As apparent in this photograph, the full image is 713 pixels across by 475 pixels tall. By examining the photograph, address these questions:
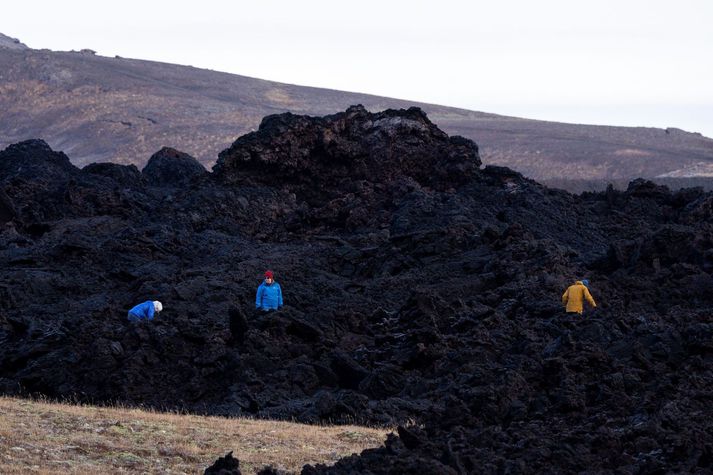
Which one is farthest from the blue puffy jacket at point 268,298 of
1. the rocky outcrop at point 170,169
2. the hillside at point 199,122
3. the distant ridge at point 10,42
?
the distant ridge at point 10,42

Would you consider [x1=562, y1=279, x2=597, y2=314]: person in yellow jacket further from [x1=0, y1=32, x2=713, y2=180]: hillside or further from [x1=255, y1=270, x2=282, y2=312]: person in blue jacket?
[x1=0, y1=32, x2=713, y2=180]: hillside

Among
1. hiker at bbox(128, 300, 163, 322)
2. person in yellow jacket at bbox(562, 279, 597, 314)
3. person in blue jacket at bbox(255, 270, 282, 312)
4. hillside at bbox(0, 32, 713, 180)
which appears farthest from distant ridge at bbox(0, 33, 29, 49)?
person in yellow jacket at bbox(562, 279, 597, 314)

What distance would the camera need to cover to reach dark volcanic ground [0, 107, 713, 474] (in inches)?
635

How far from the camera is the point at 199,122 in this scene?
121 metres

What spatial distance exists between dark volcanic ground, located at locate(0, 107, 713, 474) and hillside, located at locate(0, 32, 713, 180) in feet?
214

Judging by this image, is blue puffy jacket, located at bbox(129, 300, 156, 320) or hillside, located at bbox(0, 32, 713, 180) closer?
blue puffy jacket, located at bbox(129, 300, 156, 320)

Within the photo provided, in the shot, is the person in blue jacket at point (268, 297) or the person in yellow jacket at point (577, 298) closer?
the person in yellow jacket at point (577, 298)

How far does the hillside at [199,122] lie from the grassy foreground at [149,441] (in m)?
86.9

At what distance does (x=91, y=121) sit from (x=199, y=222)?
85375 millimetres

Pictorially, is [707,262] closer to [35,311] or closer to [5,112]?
[35,311]

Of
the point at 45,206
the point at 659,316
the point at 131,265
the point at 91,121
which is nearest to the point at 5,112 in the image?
the point at 91,121

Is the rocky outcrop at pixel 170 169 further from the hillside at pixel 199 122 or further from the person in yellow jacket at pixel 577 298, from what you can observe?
the hillside at pixel 199 122

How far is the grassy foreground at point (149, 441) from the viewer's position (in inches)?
557

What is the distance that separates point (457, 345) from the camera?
2181 cm
